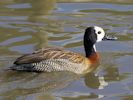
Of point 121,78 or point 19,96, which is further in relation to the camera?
point 121,78

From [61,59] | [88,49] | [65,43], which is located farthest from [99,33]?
[65,43]

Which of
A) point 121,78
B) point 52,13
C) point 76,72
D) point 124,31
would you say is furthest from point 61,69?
point 52,13

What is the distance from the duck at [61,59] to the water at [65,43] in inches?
5.8

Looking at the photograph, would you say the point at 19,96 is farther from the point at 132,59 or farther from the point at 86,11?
the point at 86,11

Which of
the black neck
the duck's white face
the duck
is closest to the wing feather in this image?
the duck

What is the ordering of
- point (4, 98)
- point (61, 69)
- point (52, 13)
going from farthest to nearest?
point (52, 13) < point (61, 69) < point (4, 98)

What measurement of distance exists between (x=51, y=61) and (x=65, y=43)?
1731 millimetres

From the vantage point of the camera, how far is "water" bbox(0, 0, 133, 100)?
1093 centimetres

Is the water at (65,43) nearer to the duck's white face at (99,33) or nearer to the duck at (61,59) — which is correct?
the duck at (61,59)

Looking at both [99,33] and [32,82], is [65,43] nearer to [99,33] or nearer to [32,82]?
[99,33]

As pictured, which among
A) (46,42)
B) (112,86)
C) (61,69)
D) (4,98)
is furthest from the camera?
(46,42)

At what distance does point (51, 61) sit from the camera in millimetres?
11914

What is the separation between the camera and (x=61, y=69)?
472 inches

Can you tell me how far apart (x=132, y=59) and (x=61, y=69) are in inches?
59.8
